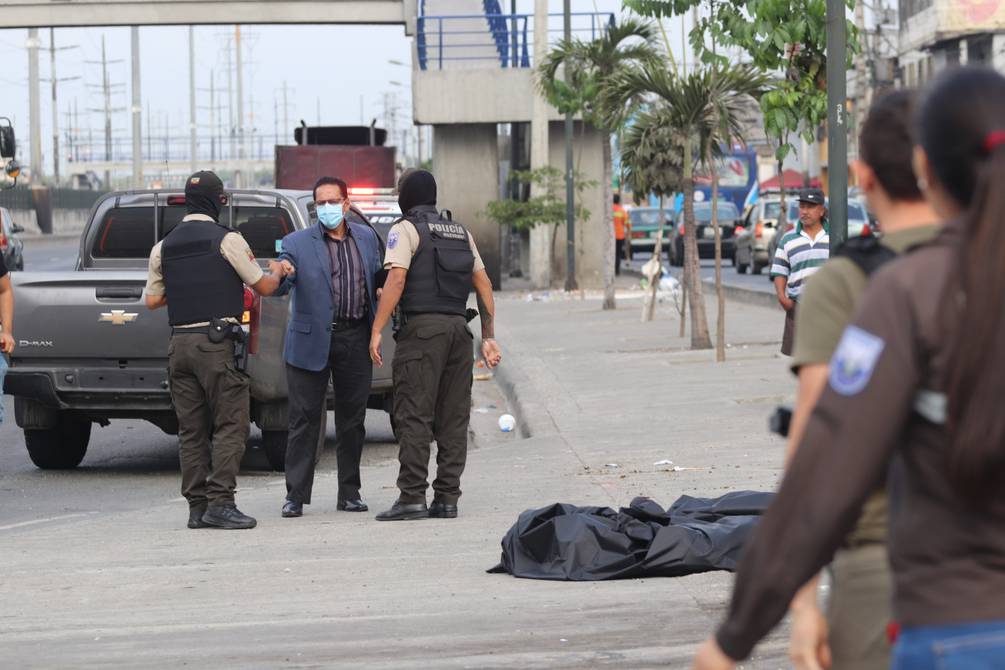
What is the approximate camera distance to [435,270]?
368 inches

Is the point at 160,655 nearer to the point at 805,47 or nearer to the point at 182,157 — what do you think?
the point at 805,47

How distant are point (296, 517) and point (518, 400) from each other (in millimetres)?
5934

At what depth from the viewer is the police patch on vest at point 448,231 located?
369 inches

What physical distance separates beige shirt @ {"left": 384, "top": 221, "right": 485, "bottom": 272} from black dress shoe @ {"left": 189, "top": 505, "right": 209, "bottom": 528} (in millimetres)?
1670

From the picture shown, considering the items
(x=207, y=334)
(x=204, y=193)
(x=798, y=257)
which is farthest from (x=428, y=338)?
(x=798, y=257)

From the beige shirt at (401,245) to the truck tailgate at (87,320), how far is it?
263 centimetres

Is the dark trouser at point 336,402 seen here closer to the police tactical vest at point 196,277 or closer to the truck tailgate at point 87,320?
the police tactical vest at point 196,277

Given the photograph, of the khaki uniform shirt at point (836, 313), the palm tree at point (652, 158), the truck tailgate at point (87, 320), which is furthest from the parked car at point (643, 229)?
the khaki uniform shirt at point (836, 313)

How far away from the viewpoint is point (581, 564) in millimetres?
7609

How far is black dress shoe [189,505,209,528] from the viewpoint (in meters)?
9.48

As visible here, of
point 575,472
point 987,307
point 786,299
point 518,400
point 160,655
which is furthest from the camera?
point 518,400

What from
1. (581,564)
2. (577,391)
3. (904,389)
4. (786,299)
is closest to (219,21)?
(577,391)

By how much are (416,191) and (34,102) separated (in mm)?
72258

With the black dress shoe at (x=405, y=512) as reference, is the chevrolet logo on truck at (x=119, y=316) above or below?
above
